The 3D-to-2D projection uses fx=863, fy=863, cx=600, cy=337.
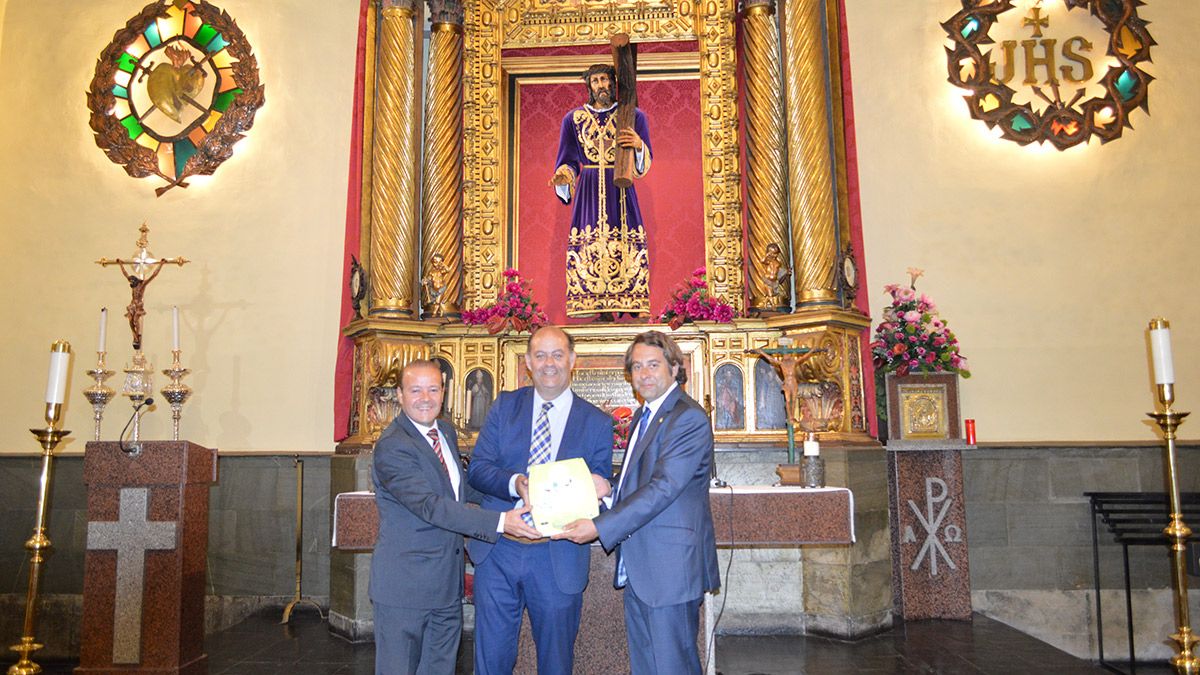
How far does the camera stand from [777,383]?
275 inches

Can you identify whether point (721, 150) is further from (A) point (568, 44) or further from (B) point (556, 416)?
(B) point (556, 416)

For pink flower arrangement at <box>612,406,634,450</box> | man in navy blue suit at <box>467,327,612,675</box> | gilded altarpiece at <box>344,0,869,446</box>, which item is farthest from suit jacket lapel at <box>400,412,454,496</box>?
gilded altarpiece at <box>344,0,869,446</box>

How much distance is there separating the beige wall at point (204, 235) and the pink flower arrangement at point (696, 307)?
3.25 metres

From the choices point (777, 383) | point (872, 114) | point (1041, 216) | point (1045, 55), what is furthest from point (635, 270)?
point (1045, 55)

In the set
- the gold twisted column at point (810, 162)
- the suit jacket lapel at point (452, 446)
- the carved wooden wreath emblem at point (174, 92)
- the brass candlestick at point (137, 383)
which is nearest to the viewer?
the suit jacket lapel at point (452, 446)

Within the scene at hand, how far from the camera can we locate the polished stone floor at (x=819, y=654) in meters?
5.46

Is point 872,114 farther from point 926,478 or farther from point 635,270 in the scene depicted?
point 926,478

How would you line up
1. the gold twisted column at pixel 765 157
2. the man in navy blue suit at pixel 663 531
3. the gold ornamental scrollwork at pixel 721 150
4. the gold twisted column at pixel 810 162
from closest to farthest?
the man in navy blue suit at pixel 663 531, the gold twisted column at pixel 810 162, the gold twisted column at pixel 765 157, the gold ornamental scrollwork at pixel 721 150

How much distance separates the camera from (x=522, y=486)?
11.8 feet

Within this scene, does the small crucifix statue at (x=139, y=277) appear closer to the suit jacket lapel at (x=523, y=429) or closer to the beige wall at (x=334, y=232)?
the beige wall at (x=334, y=232)

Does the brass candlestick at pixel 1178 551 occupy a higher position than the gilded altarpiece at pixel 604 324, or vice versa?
the gilded altarpiece at pixel 604 324

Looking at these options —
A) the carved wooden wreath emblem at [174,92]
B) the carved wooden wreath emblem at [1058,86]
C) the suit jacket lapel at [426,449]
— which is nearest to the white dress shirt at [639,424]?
the suit jacket lapel at [426,449]

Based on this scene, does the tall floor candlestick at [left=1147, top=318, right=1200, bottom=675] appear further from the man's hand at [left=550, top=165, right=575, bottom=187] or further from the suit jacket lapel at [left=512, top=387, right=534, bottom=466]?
the man's hand at [left=550, top=165, right=575, bottom=187]

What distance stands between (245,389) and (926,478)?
607 cm
